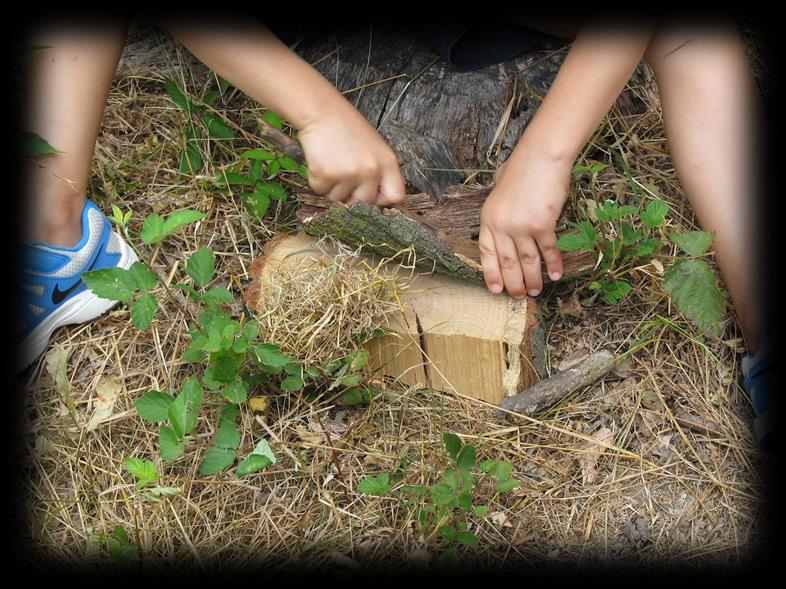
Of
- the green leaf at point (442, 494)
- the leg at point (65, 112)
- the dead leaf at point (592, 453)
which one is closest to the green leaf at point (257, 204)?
the leg at point (65, 112)

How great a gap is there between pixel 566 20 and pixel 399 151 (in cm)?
58

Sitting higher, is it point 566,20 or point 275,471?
point 566,20

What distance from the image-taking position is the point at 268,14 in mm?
2117

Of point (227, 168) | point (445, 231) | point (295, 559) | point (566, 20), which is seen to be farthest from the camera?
point (227, 168)

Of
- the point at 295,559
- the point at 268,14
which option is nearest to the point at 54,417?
the point at 295,559

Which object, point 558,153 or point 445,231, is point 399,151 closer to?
point 445,231

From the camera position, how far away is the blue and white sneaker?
1.94 meters

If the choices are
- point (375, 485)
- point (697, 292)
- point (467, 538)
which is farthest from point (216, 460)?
point (697, 292)

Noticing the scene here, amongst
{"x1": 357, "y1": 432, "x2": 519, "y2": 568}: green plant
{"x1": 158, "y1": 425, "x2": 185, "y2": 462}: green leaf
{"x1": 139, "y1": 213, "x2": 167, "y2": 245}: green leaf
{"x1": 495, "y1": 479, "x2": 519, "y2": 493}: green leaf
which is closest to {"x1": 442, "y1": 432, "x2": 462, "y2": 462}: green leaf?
{"x1": 357, "y1": 432, "x2": 519, "y2": 568}: green plant

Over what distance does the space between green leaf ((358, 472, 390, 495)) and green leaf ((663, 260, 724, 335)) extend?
0.77m

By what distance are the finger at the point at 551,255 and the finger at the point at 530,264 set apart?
17mm

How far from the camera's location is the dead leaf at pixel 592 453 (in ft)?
5.75

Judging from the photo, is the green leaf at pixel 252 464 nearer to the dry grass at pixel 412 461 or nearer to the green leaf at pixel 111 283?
the dry grass at pixel 412 461

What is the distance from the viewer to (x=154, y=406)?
1667mm
